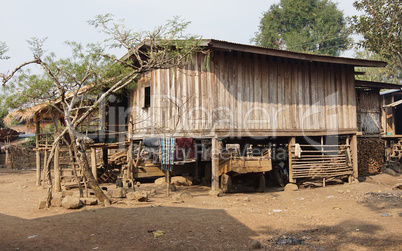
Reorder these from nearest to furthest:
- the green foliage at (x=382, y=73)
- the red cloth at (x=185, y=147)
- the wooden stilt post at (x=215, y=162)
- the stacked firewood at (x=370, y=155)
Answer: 1. the wooden stilt post at (x=215, y=162)
2. the red cloth at (x=185, y=147)
3. the stacked firewood at (x=370, y=155)
4. the green foliage at (x=382, y=73)

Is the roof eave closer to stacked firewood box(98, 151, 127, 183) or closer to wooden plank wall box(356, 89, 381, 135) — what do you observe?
wooden plank wall box(356, 89, 381, 135)

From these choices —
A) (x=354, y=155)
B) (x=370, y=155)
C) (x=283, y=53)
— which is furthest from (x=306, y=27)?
(x=283, y=53)

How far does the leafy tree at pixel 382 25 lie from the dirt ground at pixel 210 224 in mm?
11894

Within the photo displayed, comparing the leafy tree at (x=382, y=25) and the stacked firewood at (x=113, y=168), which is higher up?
the leafy tree at (x=382, y=25)

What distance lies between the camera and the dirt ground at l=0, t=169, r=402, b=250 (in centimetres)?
641

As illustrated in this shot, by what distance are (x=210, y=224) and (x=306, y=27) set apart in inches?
1446

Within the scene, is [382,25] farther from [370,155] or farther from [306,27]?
[306,27]

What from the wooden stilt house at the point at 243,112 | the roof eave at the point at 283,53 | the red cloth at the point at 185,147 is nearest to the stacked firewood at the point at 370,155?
the wooden stilt house at the point at 243,112

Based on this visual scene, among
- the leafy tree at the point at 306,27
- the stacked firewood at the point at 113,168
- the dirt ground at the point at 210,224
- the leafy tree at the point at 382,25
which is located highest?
the leafy tree at the point at 306,27

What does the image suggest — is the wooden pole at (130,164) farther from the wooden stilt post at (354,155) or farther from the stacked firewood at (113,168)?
the wooden stilt post at (354,155)

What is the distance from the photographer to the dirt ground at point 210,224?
6.41m

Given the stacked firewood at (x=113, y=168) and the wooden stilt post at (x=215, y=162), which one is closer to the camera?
the wooden stilt post at (x=215, y=162)

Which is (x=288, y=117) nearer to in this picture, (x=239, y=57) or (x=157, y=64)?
(x=239, y=57)

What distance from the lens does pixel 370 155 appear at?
18188 mm
